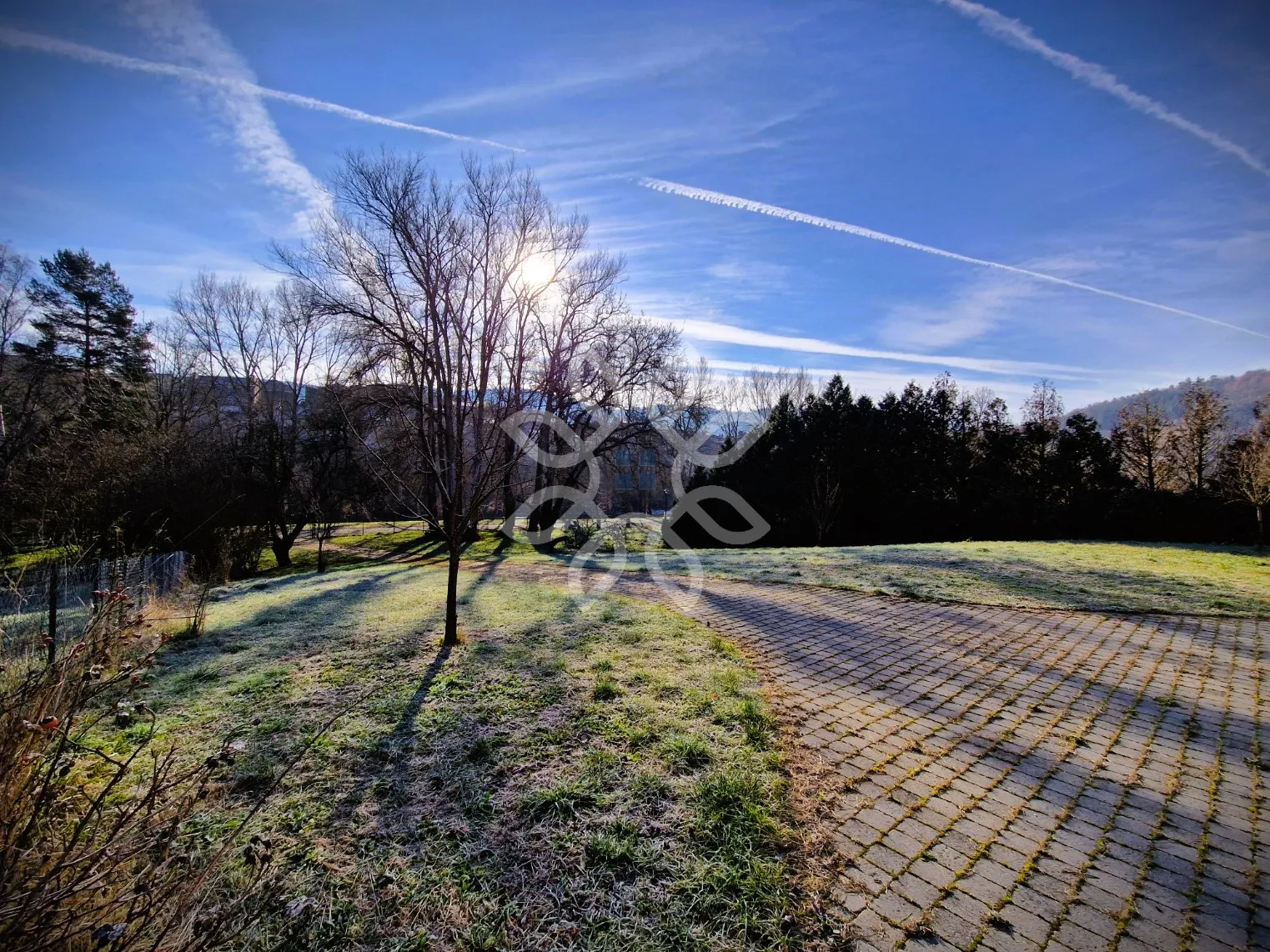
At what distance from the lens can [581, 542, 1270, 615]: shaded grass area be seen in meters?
A: 7.44

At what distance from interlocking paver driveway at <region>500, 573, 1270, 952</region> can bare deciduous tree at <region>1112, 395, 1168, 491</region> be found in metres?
21.5

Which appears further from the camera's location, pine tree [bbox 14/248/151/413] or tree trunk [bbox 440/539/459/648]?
pine tree [bbox 14/248/151/413]

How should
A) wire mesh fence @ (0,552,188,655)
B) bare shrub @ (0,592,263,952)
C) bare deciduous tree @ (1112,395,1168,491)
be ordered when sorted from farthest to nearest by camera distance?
bare deciduous tree @ (1112,395,1168,491), wire mesh fence @ (0,552,188,655), bare shrub @ (0,592,263,952)

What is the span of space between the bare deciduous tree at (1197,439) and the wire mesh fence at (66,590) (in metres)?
32.7

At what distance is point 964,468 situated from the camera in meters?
21.2

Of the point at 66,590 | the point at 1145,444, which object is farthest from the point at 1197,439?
the point at 66,590

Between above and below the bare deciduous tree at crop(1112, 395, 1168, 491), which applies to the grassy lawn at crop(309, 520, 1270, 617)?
below

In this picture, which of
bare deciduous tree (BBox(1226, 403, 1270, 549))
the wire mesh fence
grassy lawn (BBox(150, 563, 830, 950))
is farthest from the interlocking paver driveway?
bare deciduous tree (BBox(1226, 403, 1270, 549))

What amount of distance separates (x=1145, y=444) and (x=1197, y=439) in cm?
216

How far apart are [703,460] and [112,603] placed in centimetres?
2231

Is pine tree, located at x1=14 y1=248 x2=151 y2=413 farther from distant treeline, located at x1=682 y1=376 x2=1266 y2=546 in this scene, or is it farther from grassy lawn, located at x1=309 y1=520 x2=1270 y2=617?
distant treeline, located at x1=682 y1=376 x2=1266 y2=546

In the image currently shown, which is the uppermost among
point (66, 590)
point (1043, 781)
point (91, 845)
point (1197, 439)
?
point (1197, 439)

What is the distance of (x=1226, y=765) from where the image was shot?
10.2ft

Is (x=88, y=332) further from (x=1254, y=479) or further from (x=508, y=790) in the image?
(x=1254, y=479)
